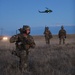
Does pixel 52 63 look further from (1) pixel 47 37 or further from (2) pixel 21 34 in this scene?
(1) pixel 47 37

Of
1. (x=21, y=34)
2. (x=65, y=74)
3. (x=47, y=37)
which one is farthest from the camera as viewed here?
(x=47, y=37)

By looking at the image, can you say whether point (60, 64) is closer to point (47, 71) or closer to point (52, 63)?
point (52, 63)

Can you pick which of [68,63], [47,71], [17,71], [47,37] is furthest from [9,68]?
[47,37]

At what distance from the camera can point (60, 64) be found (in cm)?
1244

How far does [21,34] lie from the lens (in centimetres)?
1152

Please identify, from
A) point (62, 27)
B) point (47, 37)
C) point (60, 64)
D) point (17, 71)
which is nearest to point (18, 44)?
point (17, 71)

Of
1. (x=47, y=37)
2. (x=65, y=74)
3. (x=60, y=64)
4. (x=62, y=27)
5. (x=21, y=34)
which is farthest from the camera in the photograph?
(x=47, y=37)

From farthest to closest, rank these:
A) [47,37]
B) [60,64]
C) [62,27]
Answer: [47,37] < [62,27] < [60,64]

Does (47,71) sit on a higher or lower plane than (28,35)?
lower

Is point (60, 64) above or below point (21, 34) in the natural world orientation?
below

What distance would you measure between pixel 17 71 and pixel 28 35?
1.26 meters

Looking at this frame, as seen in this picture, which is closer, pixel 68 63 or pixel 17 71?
pixel 17 71

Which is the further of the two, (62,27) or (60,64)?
(62,27)

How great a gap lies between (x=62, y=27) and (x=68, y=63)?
2247 centimetres
